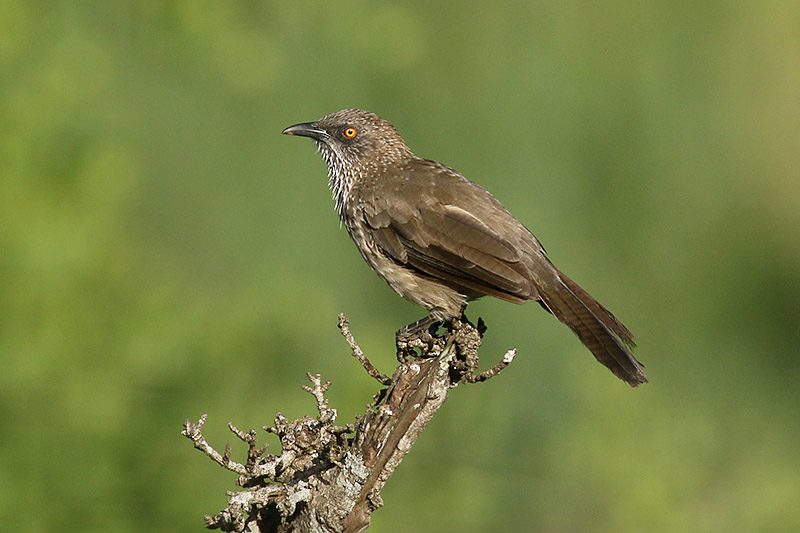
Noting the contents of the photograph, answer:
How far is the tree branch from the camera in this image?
3893 millimetres

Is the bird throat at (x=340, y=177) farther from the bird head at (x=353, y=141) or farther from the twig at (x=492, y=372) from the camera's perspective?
the twig at (x=492, y=372)

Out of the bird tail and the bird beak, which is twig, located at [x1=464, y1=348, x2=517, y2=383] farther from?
the bird beak

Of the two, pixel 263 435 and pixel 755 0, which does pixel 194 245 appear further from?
pixel 755 0

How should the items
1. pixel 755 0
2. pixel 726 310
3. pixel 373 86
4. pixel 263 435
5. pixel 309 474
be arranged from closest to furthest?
pixel 309 474 → pixel 263 435 → pixel 373 86 → pixel 726 310 → pixel 755 0

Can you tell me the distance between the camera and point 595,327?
4809 millimetres

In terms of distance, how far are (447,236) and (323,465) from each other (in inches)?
54.7

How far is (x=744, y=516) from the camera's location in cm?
816

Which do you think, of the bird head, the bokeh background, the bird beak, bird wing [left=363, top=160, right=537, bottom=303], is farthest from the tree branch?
the bokeh background

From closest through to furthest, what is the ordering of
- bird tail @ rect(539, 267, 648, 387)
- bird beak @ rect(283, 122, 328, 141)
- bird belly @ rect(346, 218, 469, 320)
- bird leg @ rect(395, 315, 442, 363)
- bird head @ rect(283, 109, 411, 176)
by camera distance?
1. bird leg @ rect(395, 315, 442, 363)
2. bird tail @ rect(539, 267, 648, 387)
3. bird belly @ rect(346, 218, 469, 320)
4. bird head @ rect(283, 109, 411, 176)
5. bird beak @ rect(283, 122, 328, 141)

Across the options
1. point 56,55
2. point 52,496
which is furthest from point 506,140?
point 52,496

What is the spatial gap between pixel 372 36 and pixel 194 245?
2.16 meters

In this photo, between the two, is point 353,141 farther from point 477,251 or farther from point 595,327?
point 595,327

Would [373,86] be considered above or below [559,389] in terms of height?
above

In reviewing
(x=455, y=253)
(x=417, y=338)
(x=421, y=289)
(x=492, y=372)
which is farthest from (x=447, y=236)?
(x=492, y=372)
